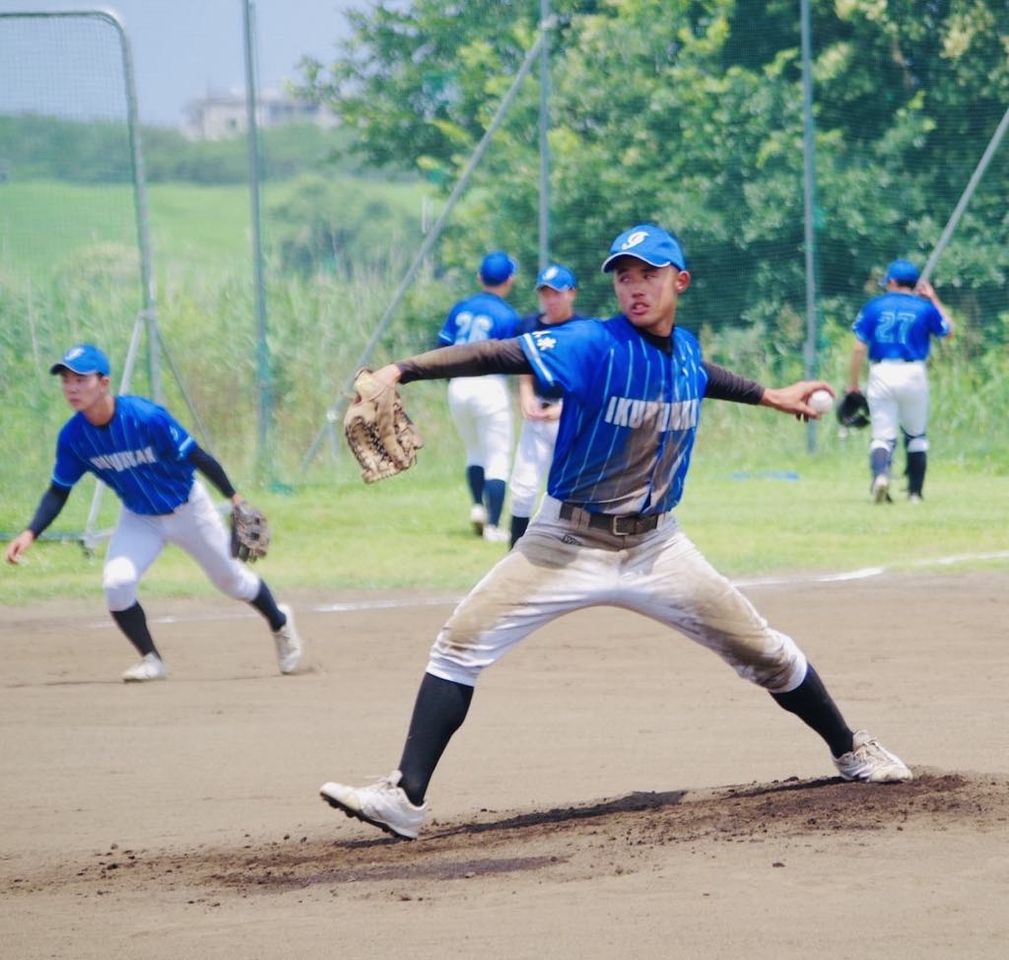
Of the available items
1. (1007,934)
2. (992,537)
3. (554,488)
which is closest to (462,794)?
(554,488)

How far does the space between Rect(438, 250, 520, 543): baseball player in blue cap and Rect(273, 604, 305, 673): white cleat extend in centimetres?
463

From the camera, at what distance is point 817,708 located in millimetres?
6586

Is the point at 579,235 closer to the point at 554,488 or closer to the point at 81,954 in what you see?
the point at 554,488

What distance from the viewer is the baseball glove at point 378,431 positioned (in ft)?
18.9

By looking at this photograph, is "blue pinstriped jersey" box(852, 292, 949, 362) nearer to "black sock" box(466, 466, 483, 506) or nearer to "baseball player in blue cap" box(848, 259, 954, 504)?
"baseball player in blue cap" box(848, 259, 954, 504)

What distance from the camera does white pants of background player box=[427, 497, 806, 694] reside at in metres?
6.15

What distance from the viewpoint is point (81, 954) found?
16.8ft

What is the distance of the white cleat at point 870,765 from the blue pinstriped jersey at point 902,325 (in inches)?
410

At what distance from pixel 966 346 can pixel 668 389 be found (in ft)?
53.6

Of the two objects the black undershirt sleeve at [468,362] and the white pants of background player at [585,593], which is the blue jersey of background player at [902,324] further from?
the black undershirt sleeve at [468,362]

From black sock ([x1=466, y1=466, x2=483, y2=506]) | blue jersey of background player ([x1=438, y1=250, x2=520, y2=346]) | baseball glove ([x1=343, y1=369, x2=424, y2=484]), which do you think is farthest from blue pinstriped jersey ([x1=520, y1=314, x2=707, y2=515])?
black sock ([x1=466, y1=466, x2=483, y2=506])

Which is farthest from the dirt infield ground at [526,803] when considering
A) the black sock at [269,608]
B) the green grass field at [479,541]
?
the green grass field at [479,541]

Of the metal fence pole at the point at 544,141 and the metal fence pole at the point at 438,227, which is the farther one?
the metal fence pole at the point at 544,141

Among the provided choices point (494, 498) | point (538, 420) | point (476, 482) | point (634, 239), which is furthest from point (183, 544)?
point (476, 482)
